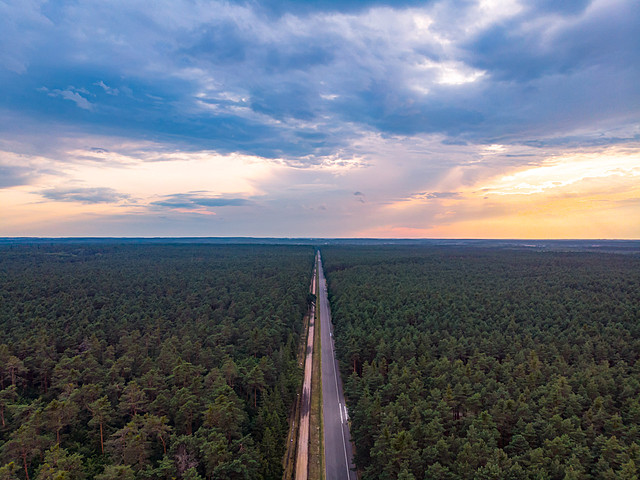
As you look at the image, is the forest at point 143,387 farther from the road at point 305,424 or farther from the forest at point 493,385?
the forest at point 493,385

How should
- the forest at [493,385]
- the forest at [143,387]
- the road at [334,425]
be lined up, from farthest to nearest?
the road at [334,425], the forest at [143,387], the forest at [493,385]

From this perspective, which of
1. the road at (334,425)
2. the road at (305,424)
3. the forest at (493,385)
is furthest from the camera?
the road at (305,424)

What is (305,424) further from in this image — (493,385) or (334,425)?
(493,385)

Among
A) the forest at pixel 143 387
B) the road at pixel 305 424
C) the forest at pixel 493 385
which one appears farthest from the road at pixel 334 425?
the forest at pixel 143 387

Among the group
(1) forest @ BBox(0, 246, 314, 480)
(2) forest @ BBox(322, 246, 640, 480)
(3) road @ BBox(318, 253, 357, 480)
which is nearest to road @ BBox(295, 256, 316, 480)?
(3) road @ BBox(318, 253, 357, 480)

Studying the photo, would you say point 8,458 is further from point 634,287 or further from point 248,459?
point 634,287
